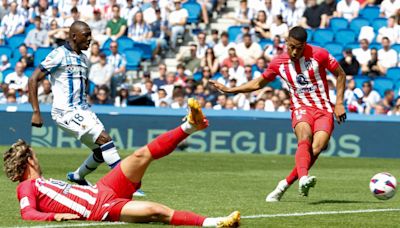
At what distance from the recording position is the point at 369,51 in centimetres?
2600

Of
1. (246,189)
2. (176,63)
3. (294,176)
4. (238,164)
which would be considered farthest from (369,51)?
(294,176)

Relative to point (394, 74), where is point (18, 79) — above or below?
below

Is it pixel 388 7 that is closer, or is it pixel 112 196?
pixel 112 196

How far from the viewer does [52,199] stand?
30.9 ft

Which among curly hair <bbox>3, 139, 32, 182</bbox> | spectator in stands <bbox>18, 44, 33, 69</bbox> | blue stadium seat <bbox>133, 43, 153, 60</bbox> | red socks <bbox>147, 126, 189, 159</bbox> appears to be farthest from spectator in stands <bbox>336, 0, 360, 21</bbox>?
curly hair <bbox>3, 139, 32, 182</bbox>

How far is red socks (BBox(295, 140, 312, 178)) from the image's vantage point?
12.2m

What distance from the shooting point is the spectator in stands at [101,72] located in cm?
2616

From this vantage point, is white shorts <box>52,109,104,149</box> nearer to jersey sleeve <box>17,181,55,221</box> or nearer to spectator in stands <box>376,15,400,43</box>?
jersey sleeve <box>17,181,55,221</box>

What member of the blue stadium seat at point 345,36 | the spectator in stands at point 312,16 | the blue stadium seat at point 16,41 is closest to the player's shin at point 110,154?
the blue stadium seat at point 345,36

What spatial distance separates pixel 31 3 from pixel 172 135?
22.1m

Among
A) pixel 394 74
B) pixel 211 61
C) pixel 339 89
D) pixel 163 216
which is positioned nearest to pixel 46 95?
pixel 211 61

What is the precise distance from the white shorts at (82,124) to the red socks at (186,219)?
4263 mm

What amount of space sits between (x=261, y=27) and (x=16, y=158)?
18766mm

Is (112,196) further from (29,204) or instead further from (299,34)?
(299,34)
